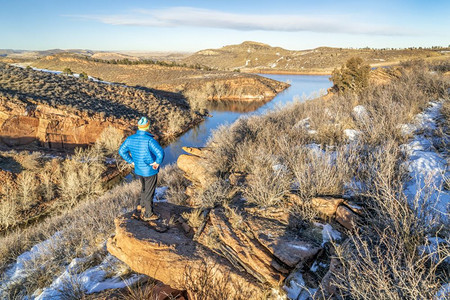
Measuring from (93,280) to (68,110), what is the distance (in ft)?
46.7

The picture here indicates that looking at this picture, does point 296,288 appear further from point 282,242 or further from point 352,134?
point 352,134

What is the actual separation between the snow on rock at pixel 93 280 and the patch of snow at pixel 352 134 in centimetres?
662

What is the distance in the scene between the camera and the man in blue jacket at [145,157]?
4.23m

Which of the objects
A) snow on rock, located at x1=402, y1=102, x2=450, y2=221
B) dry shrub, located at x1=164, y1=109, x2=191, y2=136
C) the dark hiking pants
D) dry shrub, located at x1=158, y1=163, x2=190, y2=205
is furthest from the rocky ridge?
dry shrub, located at x1=164, y1=109, x2=191, y2=136

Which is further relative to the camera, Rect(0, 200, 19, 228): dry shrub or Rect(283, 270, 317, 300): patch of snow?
Rect(0, 200, 19, 228): dry shrub

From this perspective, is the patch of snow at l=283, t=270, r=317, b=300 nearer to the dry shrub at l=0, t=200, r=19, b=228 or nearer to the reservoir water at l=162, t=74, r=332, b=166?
the reservoir water at l=162, t=74, r=332, b=166

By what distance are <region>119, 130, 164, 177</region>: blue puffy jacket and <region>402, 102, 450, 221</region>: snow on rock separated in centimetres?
386

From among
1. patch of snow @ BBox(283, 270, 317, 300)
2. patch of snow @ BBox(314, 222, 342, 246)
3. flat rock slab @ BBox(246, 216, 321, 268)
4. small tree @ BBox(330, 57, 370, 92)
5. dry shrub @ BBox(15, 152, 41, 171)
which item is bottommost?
dry shrub @ BBox(15, 152, 41, 171)

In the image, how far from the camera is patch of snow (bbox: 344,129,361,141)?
22.8ft

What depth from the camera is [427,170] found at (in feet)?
14.1

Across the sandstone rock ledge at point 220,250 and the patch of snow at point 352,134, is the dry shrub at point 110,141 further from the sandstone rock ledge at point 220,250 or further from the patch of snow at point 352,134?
the patch of snow at point 352,134

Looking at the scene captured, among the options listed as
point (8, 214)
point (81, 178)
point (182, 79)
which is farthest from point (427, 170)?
point (182, 79)

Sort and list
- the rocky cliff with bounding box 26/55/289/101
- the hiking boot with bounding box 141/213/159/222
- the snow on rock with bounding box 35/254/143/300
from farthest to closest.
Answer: the rocky cliff with bounding box 26/55/289/101
the hiking boot with bounding box 141/213/159/222
the snow on rock with bounding box 35/254/143/300

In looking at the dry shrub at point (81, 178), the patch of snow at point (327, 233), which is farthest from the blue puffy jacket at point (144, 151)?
the dry shrub at point (81, 178)
